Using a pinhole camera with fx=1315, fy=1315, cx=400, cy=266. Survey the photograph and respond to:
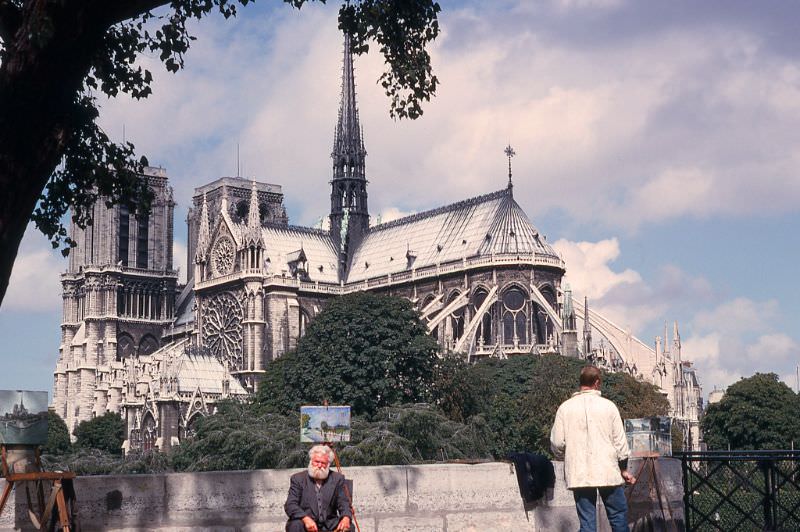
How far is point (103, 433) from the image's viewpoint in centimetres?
10406

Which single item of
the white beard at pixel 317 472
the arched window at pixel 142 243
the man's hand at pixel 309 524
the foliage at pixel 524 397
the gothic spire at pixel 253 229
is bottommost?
the man's hand at pixel 309 524

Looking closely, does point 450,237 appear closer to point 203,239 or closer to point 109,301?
point 203,239

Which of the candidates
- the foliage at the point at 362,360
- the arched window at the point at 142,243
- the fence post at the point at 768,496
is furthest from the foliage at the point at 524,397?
the arched window at the point at 142,243

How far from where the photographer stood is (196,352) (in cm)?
9606

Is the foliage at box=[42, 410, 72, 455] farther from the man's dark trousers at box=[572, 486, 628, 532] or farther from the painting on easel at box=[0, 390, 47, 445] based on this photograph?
the man's dark trousers at box=[572, 486, 628, 532]

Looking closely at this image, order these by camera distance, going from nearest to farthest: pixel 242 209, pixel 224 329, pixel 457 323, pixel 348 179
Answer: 1. pixel 457 323
2. pixel 224 329
3. pixel 348 179
4. pixel 242 209

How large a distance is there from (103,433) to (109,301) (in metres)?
15.3

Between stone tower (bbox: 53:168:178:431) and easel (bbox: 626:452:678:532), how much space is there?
99.2 meters

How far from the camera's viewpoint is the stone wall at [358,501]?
14.3m

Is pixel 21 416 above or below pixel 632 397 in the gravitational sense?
below

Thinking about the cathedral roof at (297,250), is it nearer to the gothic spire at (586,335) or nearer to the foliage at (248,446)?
the gothic spire at (586,335)

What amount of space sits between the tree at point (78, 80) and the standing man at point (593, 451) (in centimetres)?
518

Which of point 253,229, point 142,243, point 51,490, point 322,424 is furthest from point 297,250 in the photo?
point 51,490

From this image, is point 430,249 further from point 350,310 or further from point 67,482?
point 67,482
